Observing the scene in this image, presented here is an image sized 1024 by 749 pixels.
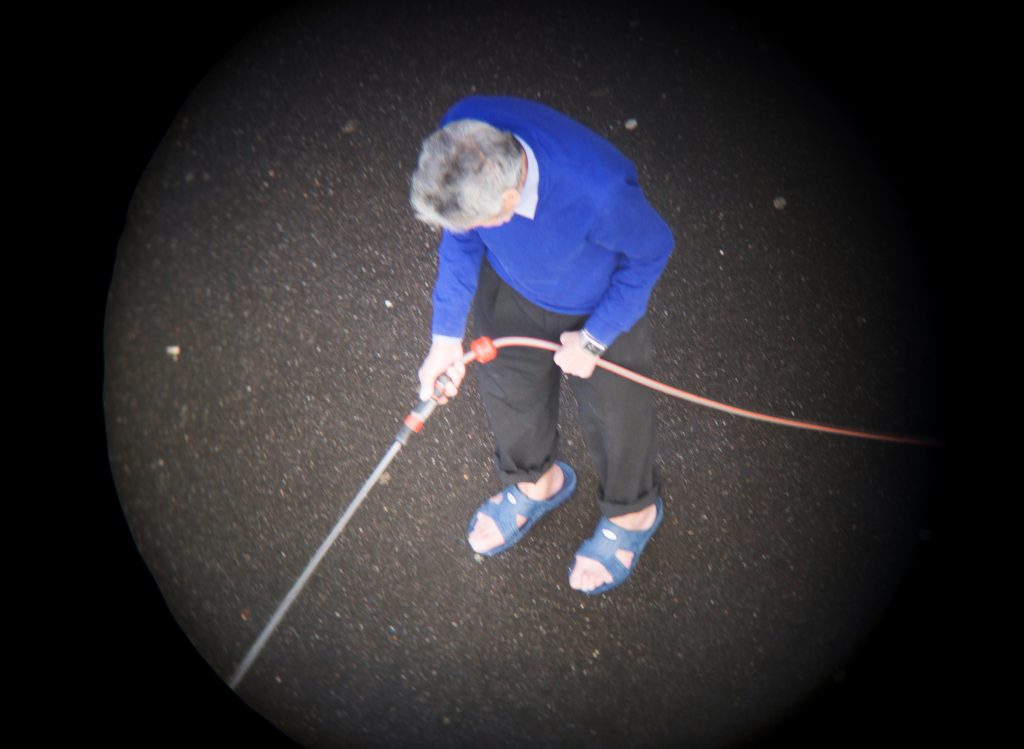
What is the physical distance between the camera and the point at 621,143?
182 centimetres

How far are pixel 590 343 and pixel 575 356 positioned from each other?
0.04 metres

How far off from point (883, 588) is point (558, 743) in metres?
0.95

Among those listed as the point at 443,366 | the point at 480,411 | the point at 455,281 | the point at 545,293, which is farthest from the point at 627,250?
the point at 480,411

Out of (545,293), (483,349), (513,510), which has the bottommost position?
(513,510)

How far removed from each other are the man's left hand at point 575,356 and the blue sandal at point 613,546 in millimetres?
583

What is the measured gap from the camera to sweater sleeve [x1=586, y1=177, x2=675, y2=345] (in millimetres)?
892

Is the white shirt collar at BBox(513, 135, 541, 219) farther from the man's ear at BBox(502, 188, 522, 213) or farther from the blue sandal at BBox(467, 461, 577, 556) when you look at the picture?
the blue sandal at BBox(467, 461, 577, 556)

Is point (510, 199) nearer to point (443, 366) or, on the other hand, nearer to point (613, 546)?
point (443, 366)

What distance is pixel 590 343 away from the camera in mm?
1067

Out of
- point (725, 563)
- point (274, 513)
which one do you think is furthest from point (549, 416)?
point (274, 513)

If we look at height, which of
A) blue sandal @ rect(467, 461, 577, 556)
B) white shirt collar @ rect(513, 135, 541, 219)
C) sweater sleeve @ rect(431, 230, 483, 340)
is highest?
white shirt collar @ rect(513, 135, 541, 219)

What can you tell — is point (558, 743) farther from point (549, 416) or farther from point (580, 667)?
point (549, 416)

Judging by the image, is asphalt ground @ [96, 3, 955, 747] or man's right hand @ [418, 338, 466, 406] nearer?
man's right hand @ [418, 338, 466, 406]

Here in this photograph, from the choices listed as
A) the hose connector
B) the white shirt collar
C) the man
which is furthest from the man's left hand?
the white shirt collar
